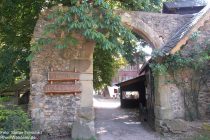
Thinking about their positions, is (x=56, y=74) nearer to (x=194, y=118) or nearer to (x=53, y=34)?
(x=53, y=34)

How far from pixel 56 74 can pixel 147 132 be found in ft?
13.7

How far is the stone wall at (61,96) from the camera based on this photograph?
367 inches

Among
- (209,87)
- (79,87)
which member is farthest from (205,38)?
(79,87)

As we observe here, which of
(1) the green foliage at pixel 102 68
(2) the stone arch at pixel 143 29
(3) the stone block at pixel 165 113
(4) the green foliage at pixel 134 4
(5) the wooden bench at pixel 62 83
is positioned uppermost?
(4) the green foliage at pixel 134 4

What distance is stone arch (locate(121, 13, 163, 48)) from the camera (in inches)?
404

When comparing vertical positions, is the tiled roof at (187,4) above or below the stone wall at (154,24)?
above

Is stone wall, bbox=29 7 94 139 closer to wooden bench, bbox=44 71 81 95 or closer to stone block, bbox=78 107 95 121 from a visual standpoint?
stone block, bbox=78 107 95 121

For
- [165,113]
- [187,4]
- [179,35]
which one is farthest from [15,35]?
[187,4]

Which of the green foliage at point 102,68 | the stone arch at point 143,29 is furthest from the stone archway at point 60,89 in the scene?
the green foliage at point 102,68

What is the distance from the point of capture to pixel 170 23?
10.7m

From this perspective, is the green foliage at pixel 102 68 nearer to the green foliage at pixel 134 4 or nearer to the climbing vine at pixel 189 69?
the green foliage at pixel 134 4

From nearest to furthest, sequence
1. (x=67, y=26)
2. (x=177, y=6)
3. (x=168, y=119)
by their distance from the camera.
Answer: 1. (x=67, y=26)
2. (x=168, y=119)
3. (x=177, y=6)

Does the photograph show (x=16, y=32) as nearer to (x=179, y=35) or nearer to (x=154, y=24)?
(x=154, y=24)

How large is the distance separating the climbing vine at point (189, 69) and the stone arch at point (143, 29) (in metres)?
0.83
